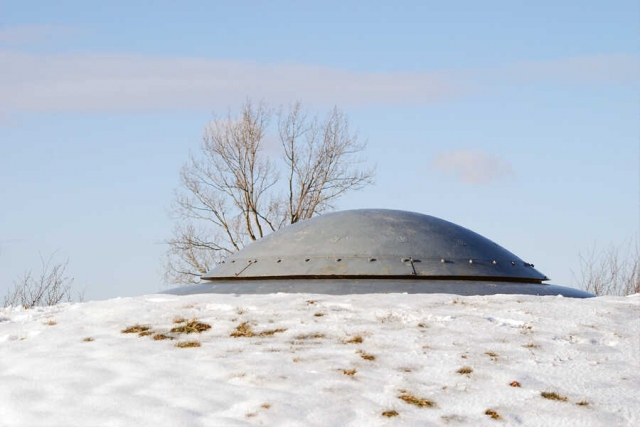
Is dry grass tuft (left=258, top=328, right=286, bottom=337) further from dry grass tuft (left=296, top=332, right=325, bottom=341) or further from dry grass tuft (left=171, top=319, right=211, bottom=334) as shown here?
dry grass tuft (left=171, top=319, right=211, bottom=334)

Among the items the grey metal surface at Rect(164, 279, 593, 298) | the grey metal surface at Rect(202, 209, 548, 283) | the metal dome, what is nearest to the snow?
the grey metal surface at Rect(164, 279, 593, 298)

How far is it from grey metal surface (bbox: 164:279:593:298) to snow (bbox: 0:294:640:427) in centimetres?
35

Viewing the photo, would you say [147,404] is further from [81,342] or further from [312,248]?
[312,248]

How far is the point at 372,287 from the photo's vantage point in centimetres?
674

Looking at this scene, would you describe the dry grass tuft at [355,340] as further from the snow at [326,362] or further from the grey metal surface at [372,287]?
the grey metal surface at [372,287]

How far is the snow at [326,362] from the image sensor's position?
4.09 metres

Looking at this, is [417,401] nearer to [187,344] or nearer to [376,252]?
[187,344]

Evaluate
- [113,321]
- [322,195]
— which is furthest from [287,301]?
[322,195]

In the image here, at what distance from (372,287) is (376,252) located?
514 millimetres

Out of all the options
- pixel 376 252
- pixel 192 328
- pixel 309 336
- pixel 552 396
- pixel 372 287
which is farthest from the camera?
pixel 376 252

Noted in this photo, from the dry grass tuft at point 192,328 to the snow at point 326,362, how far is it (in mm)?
69

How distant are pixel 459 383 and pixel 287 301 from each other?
202 centimetres

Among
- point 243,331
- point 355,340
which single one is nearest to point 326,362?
point 355,340

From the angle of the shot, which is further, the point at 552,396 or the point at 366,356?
the point at 366,356
